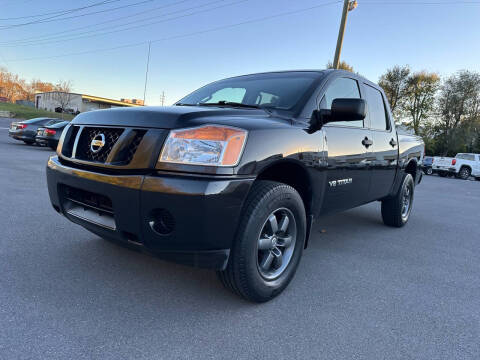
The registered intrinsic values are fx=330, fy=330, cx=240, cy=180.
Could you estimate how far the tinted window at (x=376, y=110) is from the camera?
3.65 m

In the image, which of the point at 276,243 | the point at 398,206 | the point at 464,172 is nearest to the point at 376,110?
the point at 398,206

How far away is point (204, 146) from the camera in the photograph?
180 centimetres

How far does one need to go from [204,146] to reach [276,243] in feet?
2.98

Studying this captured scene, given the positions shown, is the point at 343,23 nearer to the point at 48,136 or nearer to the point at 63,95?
the point at 48,136

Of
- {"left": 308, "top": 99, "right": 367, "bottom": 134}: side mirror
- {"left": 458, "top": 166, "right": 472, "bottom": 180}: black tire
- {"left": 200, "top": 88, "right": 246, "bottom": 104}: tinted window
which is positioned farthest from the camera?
{"left": 458, "top": 166, "right": 472, "bottom": 180}: black tire

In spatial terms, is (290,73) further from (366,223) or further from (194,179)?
(366,223)

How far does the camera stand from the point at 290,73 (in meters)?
3.16

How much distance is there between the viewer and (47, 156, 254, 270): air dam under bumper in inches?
67.4

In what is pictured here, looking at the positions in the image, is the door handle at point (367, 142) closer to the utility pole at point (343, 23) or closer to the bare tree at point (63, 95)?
the utility pole at point (343, 23)

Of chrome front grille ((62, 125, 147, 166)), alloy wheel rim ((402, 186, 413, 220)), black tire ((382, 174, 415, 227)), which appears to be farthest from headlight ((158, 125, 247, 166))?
alloy wheel rim ((402, 186, 413, 220))

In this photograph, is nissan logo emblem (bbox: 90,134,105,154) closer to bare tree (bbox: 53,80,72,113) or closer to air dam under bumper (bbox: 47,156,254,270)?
air dam under bumper (bbox: 47,156,254,270)

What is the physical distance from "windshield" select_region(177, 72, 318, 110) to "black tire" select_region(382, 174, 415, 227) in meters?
2.39

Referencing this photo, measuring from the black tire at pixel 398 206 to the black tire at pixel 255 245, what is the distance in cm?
274

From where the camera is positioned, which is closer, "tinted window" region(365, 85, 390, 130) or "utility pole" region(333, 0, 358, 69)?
"tinted window" region(365, 85, 390, 130)
